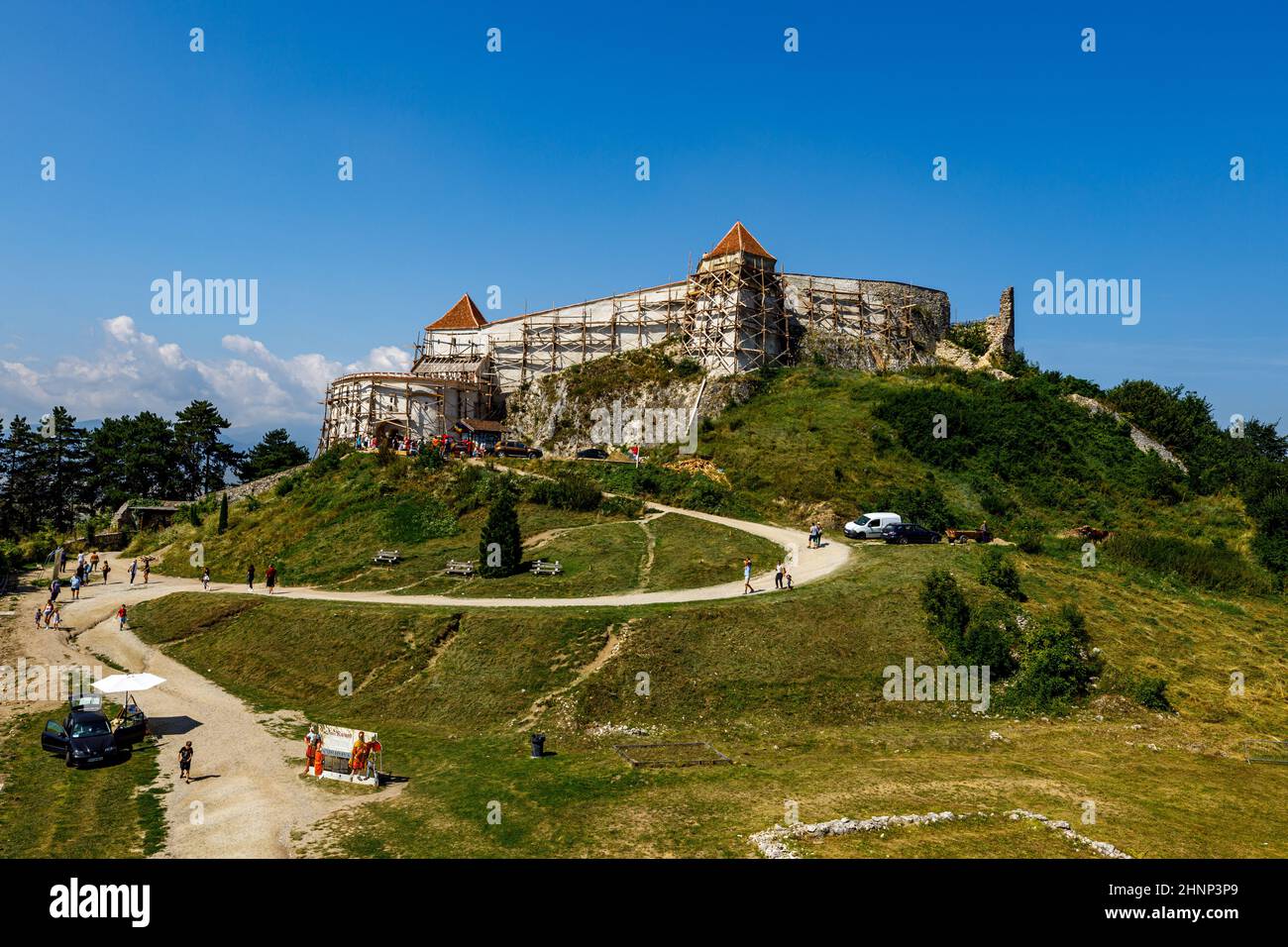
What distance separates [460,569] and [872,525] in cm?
2501

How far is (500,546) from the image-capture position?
42906 millimetres

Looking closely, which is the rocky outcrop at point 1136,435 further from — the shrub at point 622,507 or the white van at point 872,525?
the shrub at point 622,507

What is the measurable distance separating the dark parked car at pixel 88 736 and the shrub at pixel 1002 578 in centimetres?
3510

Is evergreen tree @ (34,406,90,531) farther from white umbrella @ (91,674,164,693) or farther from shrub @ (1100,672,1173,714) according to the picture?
shrub @ (1100,672,1173,714)

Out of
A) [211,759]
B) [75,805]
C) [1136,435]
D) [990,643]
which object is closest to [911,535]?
[990,643]

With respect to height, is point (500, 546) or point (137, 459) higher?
point (137, 459)

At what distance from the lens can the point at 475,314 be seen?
94.2 meters

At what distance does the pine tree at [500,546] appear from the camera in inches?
1684

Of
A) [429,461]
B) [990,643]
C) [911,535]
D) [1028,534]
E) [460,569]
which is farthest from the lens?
[429,461]

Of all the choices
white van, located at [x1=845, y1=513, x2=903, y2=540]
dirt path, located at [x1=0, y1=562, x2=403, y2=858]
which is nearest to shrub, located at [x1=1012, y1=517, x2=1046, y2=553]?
white van, located at [x1=845, y1=513, x2=903, y2=540]

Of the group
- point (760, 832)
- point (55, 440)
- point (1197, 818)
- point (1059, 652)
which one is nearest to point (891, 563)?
point (1059, 652)

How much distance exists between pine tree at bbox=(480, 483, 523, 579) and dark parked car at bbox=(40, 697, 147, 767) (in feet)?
62.9

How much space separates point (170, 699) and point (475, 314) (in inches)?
2744

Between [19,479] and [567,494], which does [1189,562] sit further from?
[19,479]
